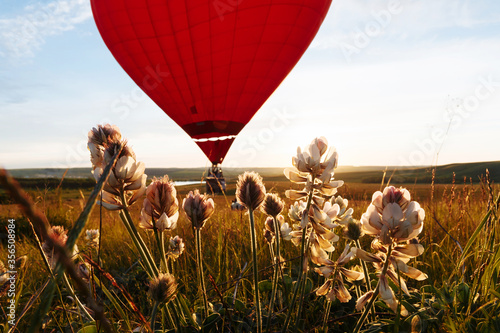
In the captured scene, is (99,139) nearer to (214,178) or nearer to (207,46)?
(214,178)

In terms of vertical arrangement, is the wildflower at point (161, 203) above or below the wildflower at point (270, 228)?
above

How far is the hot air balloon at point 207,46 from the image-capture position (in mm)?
8164

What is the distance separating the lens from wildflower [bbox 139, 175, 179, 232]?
143 cm

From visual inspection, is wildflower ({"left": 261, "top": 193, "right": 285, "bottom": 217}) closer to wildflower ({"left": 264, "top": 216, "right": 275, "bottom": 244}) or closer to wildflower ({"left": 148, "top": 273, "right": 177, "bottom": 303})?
wildflower ({"left": 264, "top": 216, "right": 275, "bottom": 244})

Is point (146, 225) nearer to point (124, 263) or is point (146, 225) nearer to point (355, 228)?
point (355, 228)

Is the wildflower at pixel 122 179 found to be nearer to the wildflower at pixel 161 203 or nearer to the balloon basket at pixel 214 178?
the wildflower at pixel 161 203

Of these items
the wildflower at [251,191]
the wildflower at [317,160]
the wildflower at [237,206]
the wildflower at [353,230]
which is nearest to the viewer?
the wildflower at [317,160]

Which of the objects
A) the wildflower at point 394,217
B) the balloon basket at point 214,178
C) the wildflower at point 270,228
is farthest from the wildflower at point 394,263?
the balloon basket at point 214,178

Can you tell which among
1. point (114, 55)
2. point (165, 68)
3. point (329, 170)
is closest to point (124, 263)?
point (329, 170)

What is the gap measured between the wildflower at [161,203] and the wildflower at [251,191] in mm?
427

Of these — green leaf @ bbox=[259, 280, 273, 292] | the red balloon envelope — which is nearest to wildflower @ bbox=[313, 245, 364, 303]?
green leaf @ bbox=[259, 280, 273, 292]

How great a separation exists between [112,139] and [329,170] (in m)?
0.95

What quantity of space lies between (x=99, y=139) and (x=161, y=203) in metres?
0.35

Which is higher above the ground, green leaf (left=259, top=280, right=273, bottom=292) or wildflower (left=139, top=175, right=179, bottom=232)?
wildflower (left=139, top=175, right=179, bottom=232)
